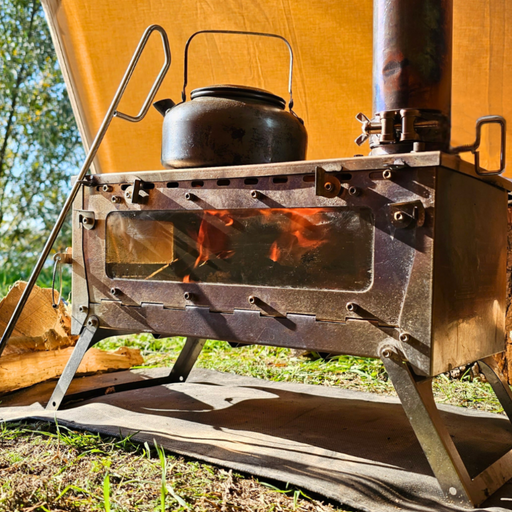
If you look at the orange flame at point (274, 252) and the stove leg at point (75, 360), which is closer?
the orange flame at point (274, 252)

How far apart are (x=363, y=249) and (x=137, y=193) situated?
0.79 metres

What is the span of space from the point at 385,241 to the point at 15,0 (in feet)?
18.6

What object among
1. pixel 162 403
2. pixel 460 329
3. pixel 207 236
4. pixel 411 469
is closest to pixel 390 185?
pixel 460 329

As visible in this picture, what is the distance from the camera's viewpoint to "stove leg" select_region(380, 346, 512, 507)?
140 centimetres

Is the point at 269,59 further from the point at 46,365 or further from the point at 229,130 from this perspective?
the point at 46,365

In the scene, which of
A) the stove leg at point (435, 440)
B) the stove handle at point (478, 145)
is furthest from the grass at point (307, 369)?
the stove handle at point (478, 145)

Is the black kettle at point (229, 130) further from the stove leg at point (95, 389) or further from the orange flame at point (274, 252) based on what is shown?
the stove leg at point (95, 389)

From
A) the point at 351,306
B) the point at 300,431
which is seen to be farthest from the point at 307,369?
the point at 351,306

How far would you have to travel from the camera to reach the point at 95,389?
7.70 ft

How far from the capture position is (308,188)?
1606 mm

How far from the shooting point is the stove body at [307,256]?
4.79 ft

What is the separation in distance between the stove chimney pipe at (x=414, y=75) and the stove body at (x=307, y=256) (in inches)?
6.2

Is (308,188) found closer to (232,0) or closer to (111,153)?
(232,0)

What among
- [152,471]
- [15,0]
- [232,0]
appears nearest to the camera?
[152,471]
